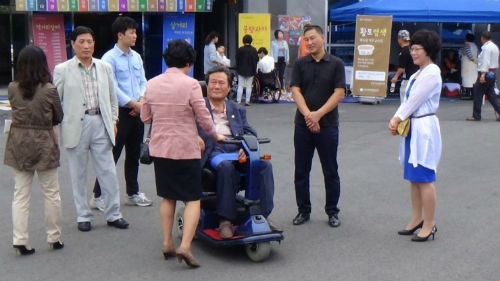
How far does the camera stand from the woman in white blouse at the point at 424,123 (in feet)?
19.9

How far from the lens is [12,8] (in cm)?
1808

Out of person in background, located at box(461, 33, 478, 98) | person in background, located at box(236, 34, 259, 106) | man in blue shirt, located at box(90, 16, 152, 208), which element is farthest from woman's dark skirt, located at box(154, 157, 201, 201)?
person in background, located at box(461, 33, 478, 98)

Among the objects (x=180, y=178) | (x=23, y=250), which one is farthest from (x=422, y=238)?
(x=23, y=250)

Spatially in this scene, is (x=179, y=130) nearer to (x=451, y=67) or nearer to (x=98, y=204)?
(x=98, y=204)

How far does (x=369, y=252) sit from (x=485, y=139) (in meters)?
6.61

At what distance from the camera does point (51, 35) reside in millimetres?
17266

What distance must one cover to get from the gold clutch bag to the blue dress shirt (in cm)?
259

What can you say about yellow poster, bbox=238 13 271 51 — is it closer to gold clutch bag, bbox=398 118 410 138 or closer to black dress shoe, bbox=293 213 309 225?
black dress shoe, bbox=293 213 309 225

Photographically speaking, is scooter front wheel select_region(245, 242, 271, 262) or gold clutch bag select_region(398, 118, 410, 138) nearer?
scooter front wheel select_region(245, 242, 271, 262)

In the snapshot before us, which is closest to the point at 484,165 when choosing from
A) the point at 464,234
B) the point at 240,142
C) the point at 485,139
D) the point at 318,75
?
the point at 485,139

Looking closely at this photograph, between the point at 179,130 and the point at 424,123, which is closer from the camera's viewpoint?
the point at 179,130

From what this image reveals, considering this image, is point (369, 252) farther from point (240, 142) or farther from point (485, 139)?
point (485, 139)

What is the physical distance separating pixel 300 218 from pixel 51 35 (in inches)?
480

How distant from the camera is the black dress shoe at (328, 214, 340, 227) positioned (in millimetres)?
6661
